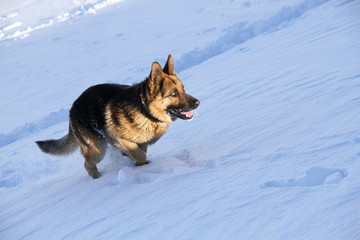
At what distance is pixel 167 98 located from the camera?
3832 millimetres

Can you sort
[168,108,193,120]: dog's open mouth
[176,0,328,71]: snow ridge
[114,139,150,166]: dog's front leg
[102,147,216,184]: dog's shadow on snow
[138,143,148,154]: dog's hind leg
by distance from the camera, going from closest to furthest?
[102,147,216,184]: dog's shadow on snow < [168,108,193,120]: dog's open mouth < [114,139,150,166]: dog's front leg < [138,143,148,154]: dog's hind leg < [176,0,328,71]: snow ridge

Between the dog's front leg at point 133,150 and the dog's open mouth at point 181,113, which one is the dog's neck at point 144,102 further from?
the dog's front leg at point 133,150

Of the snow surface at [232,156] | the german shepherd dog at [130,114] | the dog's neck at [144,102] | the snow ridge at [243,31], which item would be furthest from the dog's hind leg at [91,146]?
the snow ridge at [243,31]

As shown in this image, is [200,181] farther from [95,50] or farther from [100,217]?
[95,50]

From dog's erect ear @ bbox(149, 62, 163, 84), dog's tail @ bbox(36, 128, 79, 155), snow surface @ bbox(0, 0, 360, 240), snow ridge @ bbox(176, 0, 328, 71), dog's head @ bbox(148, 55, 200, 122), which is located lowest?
snow ridge @ bbox(176, 0, 328, 71)

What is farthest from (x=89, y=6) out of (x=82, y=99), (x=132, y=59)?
(x=82, y=99)

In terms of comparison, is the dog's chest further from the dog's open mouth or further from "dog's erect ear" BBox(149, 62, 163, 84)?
"dog's erect ear" BBox(149, 62, 163, 84)

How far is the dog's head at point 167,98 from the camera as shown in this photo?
3762 mm

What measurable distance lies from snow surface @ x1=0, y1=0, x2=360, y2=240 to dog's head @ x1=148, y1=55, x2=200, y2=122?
22.3 inches

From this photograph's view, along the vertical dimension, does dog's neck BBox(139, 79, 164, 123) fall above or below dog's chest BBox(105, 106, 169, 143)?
above

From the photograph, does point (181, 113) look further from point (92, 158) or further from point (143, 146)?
point (92, 158)

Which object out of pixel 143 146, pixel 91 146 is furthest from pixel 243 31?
pixel 91 146

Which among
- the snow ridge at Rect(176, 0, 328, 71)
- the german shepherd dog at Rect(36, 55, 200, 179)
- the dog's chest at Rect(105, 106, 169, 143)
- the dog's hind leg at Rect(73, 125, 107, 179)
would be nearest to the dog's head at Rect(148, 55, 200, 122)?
the german shepherd dog at Rect(36, 55, 200, 179)

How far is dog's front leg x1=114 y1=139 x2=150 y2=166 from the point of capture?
13.4 ft
